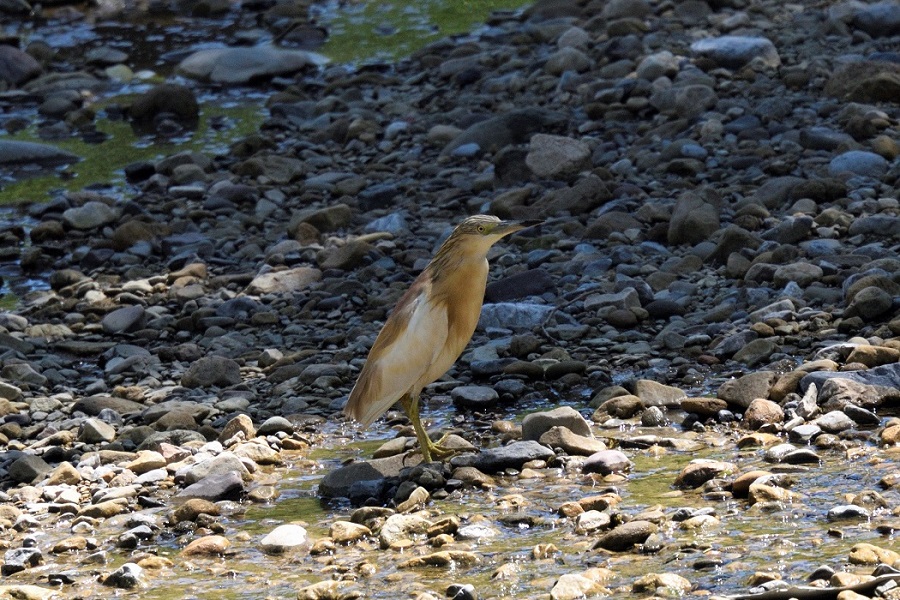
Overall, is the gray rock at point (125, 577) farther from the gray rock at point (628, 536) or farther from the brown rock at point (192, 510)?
the gray rock at point (628, 536)

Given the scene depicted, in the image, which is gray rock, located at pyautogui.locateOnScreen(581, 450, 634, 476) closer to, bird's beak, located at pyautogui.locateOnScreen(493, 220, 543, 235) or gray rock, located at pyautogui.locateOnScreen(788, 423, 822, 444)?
gray rock, located at pyautogui.locateOnScreen(788, 423, 822, 444)

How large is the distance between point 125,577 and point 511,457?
74.5 inches

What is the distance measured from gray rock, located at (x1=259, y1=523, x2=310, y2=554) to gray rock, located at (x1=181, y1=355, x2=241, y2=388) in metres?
2.66

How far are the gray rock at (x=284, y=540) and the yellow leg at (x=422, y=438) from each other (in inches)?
36.5

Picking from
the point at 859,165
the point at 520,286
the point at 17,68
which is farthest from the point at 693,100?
the point at 17,68

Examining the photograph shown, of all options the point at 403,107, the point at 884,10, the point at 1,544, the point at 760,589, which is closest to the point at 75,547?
the point at 1,544

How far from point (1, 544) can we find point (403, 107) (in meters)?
8.65

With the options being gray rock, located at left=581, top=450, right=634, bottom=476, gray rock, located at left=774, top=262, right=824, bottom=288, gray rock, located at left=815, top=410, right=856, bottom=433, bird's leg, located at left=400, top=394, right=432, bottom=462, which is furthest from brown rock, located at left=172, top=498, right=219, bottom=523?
gray rock, located at left=774, top=262, right=824, bottom=288

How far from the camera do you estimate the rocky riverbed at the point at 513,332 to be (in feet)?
17.9

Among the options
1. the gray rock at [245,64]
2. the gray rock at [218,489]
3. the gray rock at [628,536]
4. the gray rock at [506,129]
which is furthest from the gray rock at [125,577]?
the gray rock at [245,64]

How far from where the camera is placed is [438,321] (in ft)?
21.4

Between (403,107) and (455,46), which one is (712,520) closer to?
(403,107)

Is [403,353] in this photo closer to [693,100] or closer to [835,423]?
[835,423]

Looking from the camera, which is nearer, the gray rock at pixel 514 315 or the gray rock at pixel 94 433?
the gray rock at pixel 94 433
